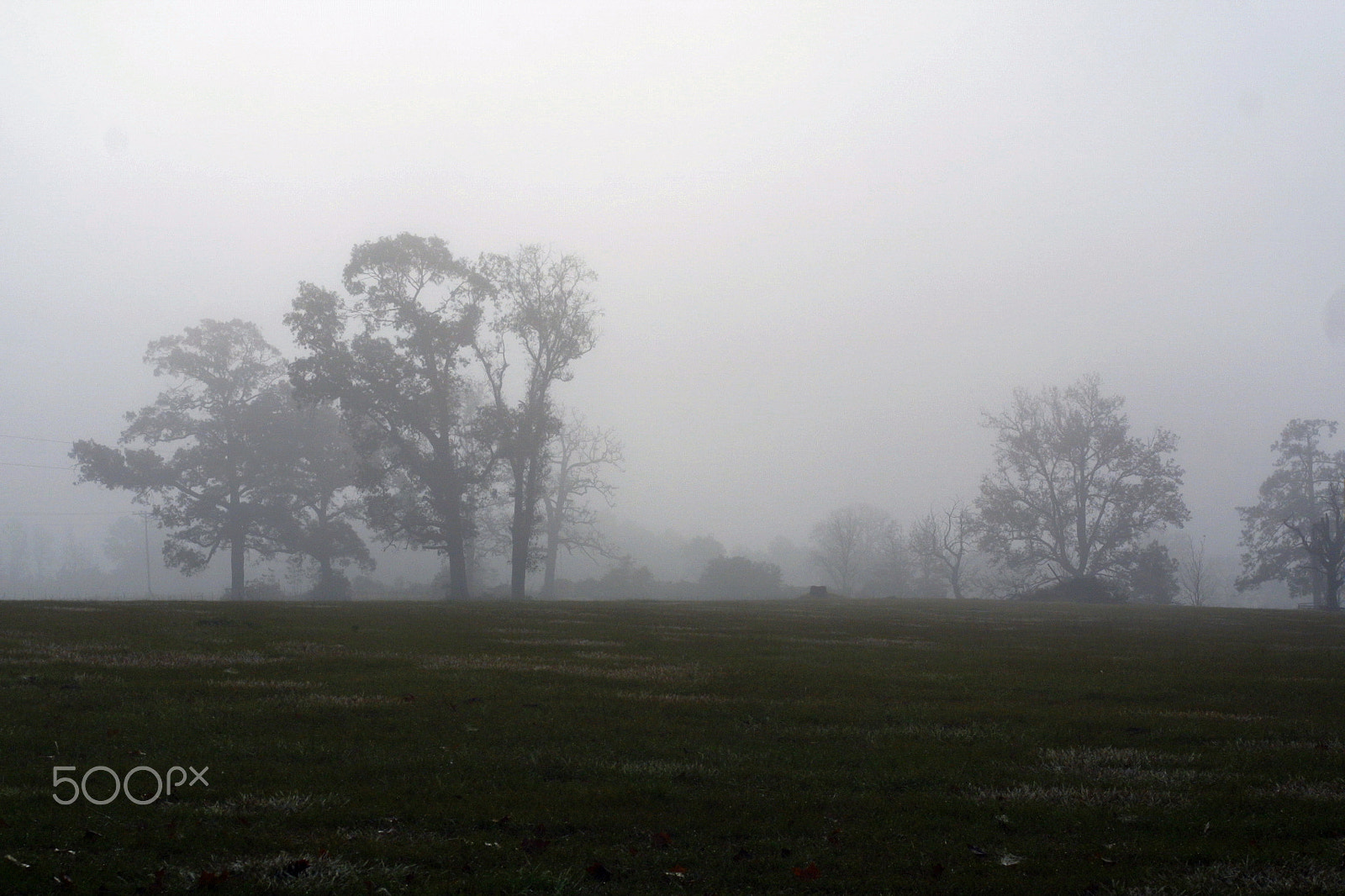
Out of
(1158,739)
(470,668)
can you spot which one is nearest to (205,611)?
(470,668)

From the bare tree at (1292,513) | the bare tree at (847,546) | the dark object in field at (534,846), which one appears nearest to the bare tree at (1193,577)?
the bare tree at (1292,513)

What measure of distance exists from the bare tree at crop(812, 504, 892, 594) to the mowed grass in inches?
3766

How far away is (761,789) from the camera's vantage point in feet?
23.6

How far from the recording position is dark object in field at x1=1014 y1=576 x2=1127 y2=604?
66.2 m

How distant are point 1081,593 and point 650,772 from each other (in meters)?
66.6

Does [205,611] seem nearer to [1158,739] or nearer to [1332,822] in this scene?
[1158,739]

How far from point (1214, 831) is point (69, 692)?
1119 centimetres

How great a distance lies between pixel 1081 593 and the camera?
6625cm

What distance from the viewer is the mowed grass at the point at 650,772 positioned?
5.35 meters

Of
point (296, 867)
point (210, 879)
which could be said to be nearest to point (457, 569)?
point (296, 867)

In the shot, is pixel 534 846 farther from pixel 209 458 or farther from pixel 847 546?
pixel 847 546

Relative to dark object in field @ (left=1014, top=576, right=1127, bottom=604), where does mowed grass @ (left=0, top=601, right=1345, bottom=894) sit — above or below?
above

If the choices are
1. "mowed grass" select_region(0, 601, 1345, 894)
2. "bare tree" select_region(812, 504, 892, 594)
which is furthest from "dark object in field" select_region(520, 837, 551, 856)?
"bare tree" select_region(812, 504, 892, 594)

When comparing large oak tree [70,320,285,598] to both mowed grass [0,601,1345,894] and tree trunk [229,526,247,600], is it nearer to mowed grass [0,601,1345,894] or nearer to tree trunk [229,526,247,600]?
tree trunk [229,526,247,600]
